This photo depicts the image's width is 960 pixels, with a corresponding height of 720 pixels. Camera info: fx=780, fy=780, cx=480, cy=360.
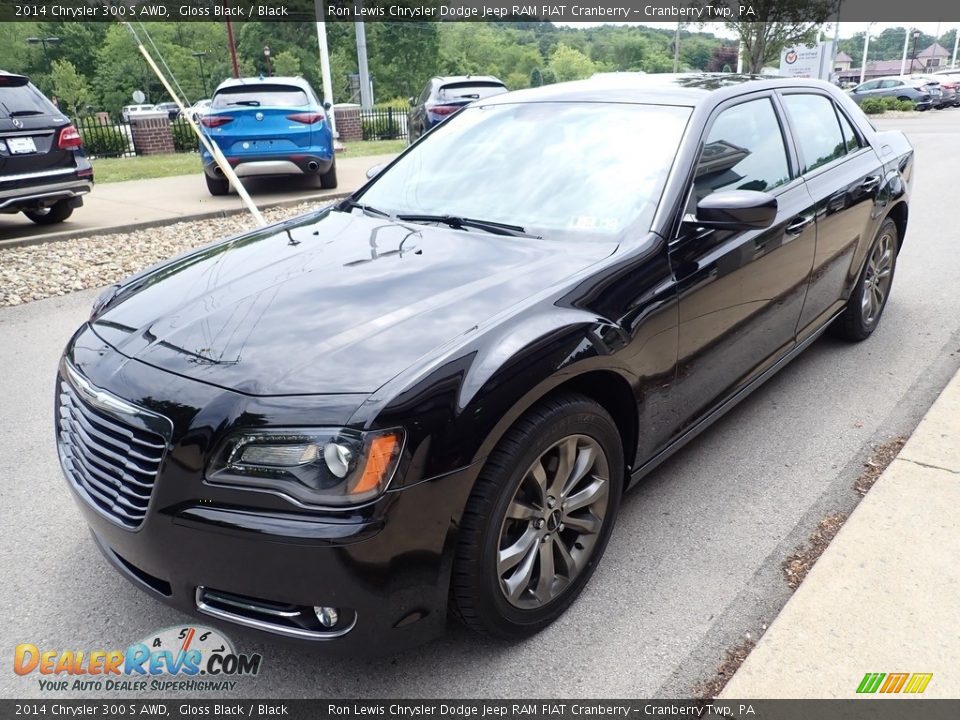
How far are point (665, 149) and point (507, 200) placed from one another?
0.67m

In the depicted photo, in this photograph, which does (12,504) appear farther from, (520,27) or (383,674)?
(520,27)

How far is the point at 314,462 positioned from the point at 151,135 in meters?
19.4

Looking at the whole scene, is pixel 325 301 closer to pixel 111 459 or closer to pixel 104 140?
pixel 111 459

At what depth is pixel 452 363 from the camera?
2.15m

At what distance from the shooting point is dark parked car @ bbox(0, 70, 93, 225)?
797 cm

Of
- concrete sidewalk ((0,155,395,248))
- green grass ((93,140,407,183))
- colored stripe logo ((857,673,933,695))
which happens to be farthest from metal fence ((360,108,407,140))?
colored stripe logo ((857,673,933,695))

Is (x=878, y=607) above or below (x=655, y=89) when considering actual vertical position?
below

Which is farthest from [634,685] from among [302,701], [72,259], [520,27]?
[520,27]

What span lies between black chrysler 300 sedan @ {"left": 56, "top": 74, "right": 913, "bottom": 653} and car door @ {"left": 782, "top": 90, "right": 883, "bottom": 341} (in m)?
0.08

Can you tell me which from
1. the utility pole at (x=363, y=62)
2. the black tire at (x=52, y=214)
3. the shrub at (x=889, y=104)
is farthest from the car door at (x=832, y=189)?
the shrub at (x=889, y=104)

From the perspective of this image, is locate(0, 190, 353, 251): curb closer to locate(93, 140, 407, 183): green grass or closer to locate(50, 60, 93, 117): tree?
locate(93, 140, 407, 183): green grass

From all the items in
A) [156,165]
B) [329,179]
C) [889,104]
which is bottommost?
[889,104]

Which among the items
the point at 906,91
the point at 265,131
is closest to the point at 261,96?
the point at 265,131

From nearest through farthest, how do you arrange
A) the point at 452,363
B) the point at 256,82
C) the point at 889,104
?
the point at 452,363
the point at 256,82
the point at 889,104
